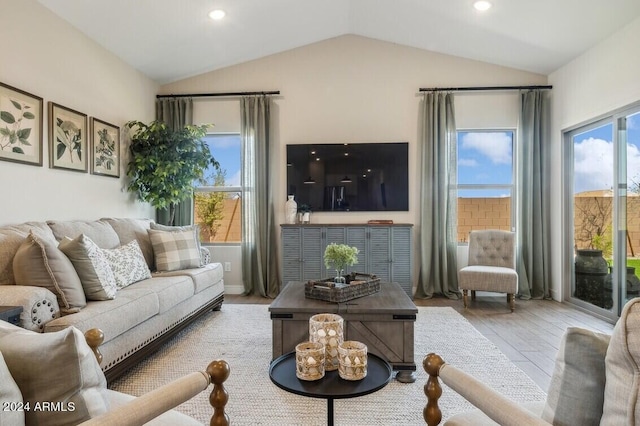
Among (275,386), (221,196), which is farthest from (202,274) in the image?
(221,196)

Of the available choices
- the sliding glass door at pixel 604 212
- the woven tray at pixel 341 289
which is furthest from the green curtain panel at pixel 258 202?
the sliding glass door at pixel 604 212

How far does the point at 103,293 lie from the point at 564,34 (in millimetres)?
4787

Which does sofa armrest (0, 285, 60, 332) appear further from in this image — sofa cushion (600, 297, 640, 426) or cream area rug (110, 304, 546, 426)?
sofa cushion (600, 297, 640, 426)

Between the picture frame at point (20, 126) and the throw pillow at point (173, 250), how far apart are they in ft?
3.93

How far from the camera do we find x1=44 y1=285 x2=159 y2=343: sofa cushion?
2104 millimetres

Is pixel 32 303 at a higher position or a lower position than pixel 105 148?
lower

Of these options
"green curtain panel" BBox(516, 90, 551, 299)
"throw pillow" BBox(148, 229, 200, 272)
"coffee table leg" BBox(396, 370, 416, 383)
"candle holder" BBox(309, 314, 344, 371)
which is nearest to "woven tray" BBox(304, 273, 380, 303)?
"coffee table leg" BBox(396, 370, 416, 383)

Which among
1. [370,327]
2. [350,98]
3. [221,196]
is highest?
[350,98]

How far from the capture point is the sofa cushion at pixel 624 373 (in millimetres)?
812

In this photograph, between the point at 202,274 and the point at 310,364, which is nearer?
the point at 310,364

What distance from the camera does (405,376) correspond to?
2.43 m

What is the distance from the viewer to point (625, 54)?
3.52 meters

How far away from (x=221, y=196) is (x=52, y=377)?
4.45 metres

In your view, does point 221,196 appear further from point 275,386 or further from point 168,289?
point 275,386
